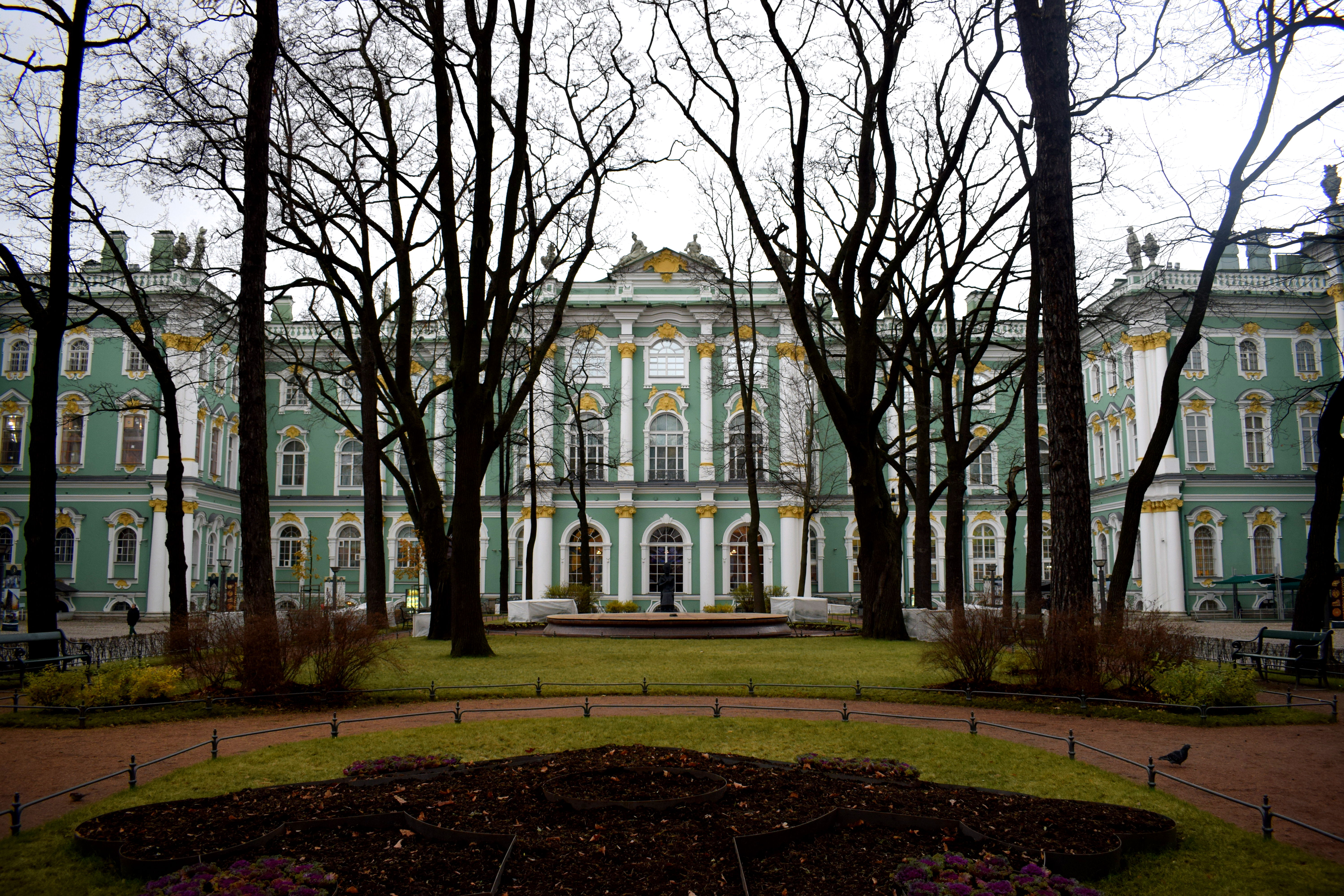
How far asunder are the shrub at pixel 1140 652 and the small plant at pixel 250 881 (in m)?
8.78

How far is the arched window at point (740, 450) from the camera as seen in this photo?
124 feet

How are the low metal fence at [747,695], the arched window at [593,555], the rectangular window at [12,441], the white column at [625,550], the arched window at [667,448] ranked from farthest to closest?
the arched window at [667,448] < the arched window at [593,555] < the white column at [625,550] < the rectangular window at [12,441] < the low metal fence at [747,695]

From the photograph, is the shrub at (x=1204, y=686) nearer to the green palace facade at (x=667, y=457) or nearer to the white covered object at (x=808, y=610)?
the white covered object at (x=808, y=610)

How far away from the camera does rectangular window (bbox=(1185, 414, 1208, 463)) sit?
34.6m

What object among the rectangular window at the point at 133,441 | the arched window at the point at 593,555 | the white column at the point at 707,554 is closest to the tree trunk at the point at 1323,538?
the white column at the point at 707,554

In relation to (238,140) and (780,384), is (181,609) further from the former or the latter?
(780,384)

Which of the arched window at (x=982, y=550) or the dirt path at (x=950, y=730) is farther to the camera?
the arched window at (x=982, y=550)

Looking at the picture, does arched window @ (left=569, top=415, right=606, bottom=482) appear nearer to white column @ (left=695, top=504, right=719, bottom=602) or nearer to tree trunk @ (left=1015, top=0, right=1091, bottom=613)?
white column @ (left=695, top=504, right=719, bottom=602)

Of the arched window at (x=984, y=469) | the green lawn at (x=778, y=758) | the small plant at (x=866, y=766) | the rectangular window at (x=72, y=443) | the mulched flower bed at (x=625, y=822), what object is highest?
the rectangular window at (x=72, y=443)

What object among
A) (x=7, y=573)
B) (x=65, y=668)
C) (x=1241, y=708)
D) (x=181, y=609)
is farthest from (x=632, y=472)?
(x=1241, y=708)

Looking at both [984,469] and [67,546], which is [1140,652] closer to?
[984,469]

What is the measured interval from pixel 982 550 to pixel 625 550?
1550cm

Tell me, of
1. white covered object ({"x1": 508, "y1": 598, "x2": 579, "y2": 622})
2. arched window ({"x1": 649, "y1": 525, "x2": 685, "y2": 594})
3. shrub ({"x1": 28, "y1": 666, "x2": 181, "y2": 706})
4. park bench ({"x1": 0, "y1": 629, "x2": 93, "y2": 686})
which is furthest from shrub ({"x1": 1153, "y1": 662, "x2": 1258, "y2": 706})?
arched window ({"x1": 649, "y1": 525, "x2": 685, "y2": 594})

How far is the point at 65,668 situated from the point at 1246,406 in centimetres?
3745
